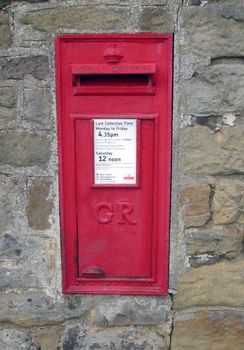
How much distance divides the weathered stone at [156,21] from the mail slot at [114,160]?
43 millimetres

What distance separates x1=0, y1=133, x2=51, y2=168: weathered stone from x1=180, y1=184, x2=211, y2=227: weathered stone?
0.60 metres

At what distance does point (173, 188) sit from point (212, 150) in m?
0.22

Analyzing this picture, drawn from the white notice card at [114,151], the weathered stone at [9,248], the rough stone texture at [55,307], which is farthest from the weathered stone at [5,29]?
the rough stone texture at [55,307]

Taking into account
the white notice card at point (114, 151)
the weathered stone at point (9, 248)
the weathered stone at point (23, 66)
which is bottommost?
the weathered stone at point (9, 248)

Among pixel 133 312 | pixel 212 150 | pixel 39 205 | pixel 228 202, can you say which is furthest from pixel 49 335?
pixel 212 150

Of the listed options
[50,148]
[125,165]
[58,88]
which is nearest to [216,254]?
[125,165]

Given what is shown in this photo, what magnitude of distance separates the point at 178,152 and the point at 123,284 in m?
0.63

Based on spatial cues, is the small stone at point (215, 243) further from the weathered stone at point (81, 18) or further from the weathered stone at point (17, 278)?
the weathered stone at point (81, 18)

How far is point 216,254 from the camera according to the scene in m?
1.94

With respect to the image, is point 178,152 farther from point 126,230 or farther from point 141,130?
point 126,230

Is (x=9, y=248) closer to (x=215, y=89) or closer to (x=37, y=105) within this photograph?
(x=37, y=105)

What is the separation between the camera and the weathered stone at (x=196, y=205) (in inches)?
73.9

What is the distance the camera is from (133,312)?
2.02 m

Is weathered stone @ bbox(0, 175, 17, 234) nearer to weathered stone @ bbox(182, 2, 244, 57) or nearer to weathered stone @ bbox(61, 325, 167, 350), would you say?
weathered stone @ bbox(61, 325, 167, 350)
